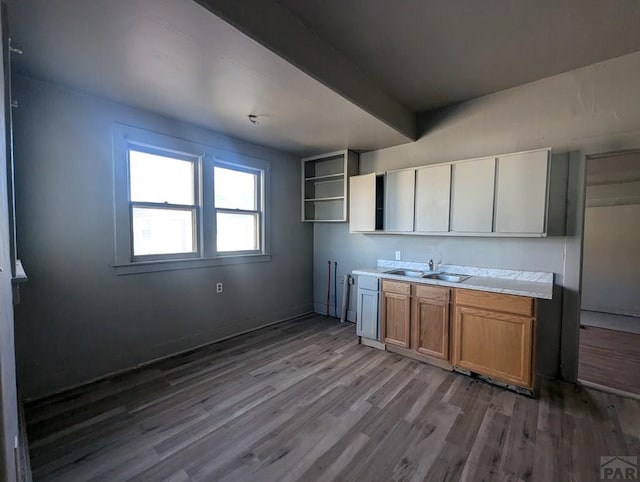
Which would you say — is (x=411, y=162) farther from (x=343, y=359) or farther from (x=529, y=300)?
(x=343, y=359)

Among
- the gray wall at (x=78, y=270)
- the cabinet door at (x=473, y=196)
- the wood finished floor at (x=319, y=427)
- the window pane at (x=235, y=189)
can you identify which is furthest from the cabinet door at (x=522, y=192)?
the gray wall at (x=78, y=270)

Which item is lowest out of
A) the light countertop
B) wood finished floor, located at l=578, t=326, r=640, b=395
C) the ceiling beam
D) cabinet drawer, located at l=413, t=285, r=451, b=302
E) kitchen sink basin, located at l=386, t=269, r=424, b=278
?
wood finished floor, located at l=578, t=326, r=640, b=395

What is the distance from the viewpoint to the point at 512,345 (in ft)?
8.11

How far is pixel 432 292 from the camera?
2.93 meters

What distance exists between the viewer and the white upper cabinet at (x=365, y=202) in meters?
3.69

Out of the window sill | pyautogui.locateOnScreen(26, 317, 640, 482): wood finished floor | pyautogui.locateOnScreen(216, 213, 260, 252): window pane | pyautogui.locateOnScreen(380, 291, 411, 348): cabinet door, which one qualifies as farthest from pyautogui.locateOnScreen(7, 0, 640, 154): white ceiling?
pyautogui.locateOnScreen(26, 317, 640, 482): wood finished floor

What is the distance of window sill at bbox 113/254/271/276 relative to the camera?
2.77 metres

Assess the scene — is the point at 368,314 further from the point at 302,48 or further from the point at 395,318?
the point at 302,48

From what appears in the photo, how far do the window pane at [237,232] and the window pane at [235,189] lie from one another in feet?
0.44

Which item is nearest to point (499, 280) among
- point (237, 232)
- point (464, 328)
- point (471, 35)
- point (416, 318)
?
point (464, 328)

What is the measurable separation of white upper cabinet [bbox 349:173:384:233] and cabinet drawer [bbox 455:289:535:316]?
139 centimetres

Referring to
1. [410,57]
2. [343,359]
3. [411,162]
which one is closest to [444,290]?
[343,359]

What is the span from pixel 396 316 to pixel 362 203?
150cm

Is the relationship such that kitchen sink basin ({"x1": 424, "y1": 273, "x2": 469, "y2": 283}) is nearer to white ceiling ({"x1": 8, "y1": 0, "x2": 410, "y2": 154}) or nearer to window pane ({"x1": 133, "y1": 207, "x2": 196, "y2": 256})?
white ceiling ({"x1": 8, "y1": 0, "x2": 410, "y2": 154})
